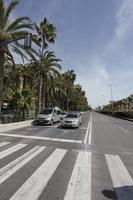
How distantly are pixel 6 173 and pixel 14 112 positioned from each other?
830 inches

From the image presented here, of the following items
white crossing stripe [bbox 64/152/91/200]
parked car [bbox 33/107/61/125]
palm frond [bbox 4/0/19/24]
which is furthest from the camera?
parked car [bbox 33/107/61/125]

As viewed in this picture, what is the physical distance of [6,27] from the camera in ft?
73.9

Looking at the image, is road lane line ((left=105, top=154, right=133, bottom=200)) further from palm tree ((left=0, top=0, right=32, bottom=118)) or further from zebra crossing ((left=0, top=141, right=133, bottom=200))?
palm tree ((left=0, top=0, right=32, bottom=118))

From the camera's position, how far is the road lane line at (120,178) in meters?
5.57

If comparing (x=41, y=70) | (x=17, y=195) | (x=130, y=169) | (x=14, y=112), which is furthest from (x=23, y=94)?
(x=17, y=195)

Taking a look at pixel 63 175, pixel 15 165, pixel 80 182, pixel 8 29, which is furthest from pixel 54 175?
pixel 8 29

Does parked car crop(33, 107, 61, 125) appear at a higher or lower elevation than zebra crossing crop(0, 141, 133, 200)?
higher

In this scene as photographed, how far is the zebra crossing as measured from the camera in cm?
534

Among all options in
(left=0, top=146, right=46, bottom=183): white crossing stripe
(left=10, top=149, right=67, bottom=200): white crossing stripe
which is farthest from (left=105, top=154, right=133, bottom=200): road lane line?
(left=0, top=146, right=46, bottom=183): white crossing stripe

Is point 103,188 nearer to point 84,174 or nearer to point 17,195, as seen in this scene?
point 84,174

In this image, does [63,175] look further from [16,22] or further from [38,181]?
[16,22]

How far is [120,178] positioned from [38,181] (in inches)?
89.2

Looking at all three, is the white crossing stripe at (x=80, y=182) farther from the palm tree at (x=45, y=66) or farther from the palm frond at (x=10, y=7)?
the palm tree at (x=45, y=66)

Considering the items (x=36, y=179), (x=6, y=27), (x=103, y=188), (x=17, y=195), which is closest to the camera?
(x=17, y=195)
